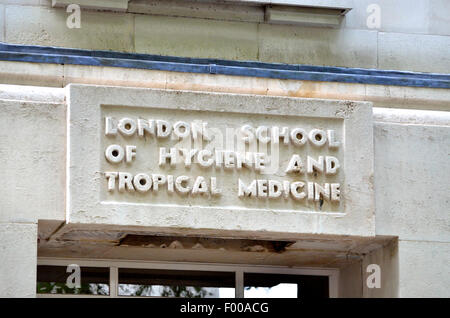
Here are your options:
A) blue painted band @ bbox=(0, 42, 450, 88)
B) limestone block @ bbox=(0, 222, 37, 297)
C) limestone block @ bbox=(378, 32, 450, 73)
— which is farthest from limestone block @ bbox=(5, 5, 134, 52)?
limestone block @ bbox=(378, 32, 450, 73)

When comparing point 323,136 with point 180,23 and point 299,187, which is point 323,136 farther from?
point 180,23

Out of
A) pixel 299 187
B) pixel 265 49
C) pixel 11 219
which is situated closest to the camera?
pixel 11 219

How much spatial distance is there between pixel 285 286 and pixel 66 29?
395 cm

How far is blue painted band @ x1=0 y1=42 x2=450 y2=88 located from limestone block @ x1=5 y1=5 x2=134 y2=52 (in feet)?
0.93

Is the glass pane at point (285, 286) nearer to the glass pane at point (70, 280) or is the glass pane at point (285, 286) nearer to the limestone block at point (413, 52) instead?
the glass pane at point (70, 280)

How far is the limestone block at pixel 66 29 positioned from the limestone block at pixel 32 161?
106 centimetres

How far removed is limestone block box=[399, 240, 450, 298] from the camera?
515 inches

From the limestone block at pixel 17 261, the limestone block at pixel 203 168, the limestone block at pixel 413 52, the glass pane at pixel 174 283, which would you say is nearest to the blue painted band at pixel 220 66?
the limestone block at pixel 413 52

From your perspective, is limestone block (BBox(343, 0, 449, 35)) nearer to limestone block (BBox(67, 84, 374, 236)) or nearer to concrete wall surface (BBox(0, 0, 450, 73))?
concrete wall surface (BBox(0, 0, 450, 73))

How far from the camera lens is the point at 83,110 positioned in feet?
41.2

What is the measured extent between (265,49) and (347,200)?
2000 mm

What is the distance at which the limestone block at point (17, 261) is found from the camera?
477 inches

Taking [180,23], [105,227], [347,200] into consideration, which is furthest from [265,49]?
[105,227]
